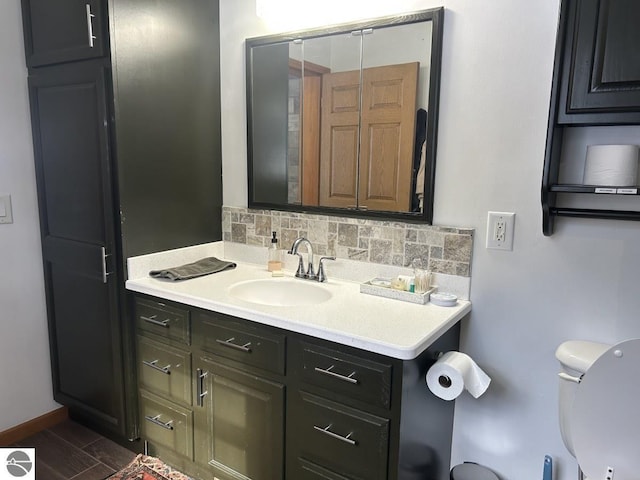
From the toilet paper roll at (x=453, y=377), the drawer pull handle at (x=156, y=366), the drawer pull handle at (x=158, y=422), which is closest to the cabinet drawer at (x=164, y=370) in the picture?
the drawer pull handle at (x=156, y=366)

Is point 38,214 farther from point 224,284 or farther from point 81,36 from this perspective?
point 224,284

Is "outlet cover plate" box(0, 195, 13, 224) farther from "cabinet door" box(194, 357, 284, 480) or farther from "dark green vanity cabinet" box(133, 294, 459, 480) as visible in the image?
"cabinet door" box(194, 357, 284, 480)

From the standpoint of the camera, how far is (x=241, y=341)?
5.34 feet

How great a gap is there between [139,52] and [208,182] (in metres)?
0.65

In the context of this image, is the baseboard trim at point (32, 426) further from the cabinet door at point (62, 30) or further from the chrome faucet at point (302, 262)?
the cabinet door at point (62, 30)

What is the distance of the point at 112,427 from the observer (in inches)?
82.8

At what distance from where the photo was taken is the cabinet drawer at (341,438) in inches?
53.5

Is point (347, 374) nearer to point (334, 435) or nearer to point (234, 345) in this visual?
point (334, 435)

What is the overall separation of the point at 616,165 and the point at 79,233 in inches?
81.4

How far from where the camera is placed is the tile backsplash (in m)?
1.73

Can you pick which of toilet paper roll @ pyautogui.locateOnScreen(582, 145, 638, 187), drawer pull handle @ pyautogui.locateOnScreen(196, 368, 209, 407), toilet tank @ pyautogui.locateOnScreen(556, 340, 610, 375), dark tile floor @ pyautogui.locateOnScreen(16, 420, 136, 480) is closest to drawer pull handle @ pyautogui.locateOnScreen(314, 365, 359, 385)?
drawer pull handle @ pyautogui.locateOnScreen(196, 368, 209, 407)

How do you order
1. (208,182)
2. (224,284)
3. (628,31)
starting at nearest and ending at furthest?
(628,31)
(224,284)
(208,182)

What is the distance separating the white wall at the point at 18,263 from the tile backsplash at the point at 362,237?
93 centimetres

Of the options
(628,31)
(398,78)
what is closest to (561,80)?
(628,31)
